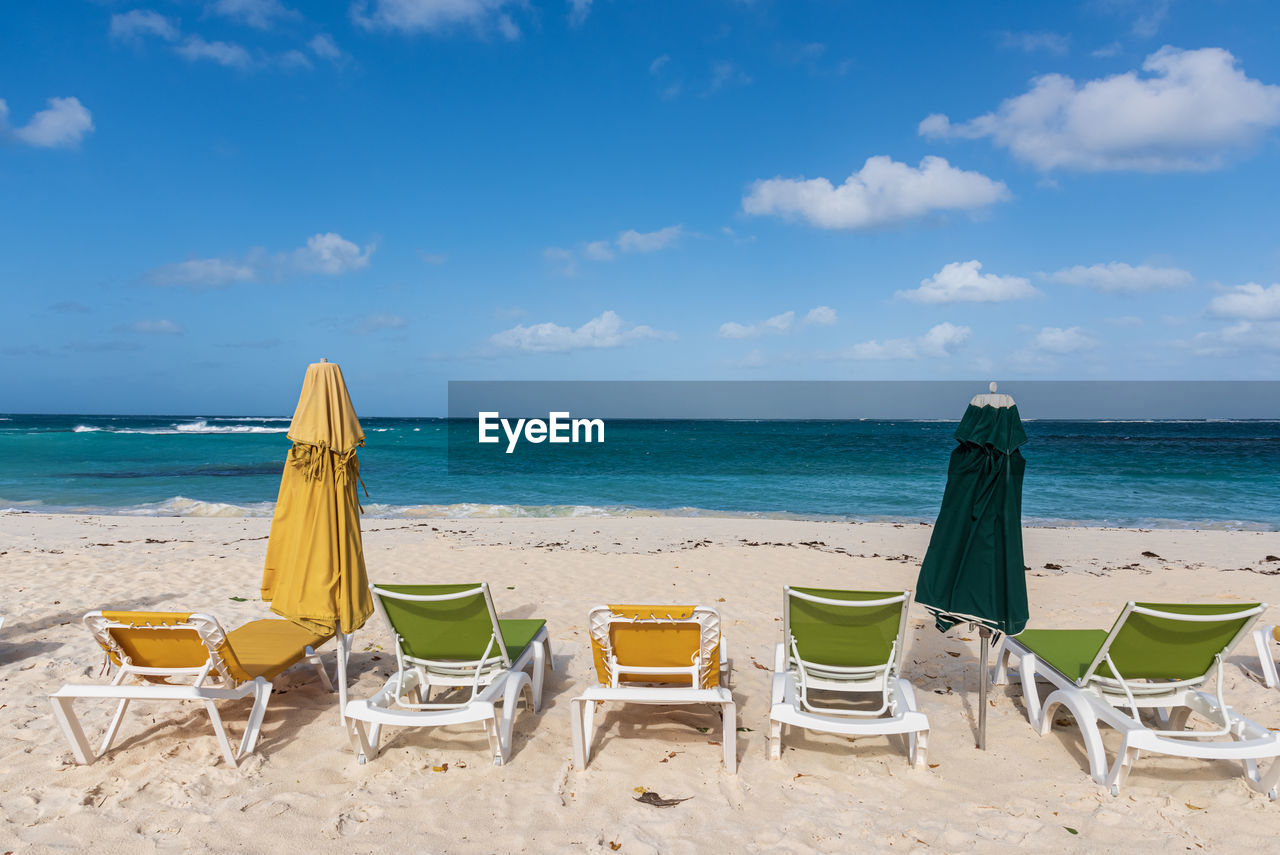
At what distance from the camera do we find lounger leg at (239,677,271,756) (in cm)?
424

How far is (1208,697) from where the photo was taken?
422cm

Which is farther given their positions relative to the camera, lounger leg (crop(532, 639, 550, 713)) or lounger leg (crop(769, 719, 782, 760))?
lounger leg (crop(532, 639, 550, 713))

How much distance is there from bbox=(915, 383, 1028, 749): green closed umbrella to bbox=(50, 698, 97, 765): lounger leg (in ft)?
16.3

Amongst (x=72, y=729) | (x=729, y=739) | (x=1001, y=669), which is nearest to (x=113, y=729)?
(x=72, y=729)

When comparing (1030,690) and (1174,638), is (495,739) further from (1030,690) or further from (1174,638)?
(1174,638)

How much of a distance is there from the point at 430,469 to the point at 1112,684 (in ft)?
106

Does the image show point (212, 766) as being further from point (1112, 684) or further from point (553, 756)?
point (1112, 684)

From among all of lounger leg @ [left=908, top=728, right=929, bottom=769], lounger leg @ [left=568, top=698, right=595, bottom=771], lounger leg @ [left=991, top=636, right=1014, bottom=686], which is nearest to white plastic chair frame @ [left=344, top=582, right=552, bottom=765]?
lounger leg @ [left=568, top=698, right=595, bottom=771]

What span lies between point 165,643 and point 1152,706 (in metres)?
5.79

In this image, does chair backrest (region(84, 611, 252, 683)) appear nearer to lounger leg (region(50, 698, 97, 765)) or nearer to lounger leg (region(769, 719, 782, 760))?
lounger leg (region(50, 698, 97, 765))

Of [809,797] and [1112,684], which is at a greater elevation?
[1112,684]

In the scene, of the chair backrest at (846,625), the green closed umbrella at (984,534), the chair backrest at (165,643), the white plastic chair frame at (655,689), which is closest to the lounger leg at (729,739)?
the white plastic chair frame at (655,689)

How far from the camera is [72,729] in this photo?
4.05m

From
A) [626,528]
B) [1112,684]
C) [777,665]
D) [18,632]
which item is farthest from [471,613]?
[626,528]
